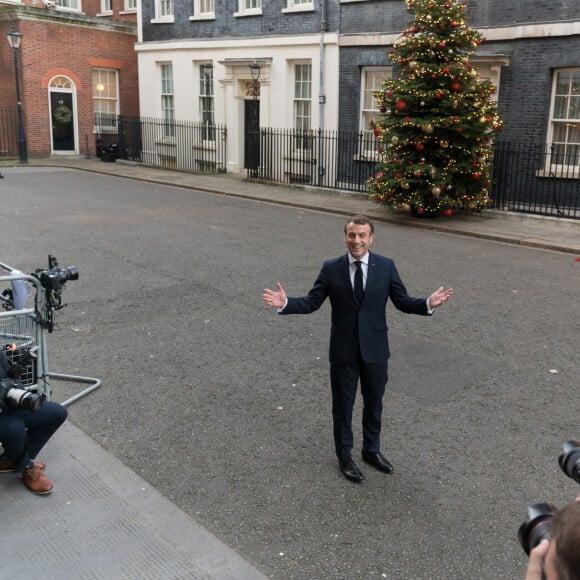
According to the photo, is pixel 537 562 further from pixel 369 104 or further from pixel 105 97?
pixel 105 97

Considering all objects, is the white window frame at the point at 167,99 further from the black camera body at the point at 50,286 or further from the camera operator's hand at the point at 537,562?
the camera operator's hand at the point at 537,562

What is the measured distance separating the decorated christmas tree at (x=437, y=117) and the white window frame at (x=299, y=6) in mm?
6826

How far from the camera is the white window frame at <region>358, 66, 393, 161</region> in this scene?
761 inches

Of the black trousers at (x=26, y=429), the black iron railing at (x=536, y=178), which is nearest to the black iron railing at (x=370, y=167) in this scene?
the black iron railing at (x=536, y=178)

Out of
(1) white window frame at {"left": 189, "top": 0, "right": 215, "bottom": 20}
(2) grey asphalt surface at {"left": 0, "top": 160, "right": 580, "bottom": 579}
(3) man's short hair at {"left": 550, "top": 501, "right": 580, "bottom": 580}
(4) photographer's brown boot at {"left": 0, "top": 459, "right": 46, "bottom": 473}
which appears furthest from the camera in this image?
(1) white window frame at {"left": 189, "top": 0, "right": 215, "bottom": 20}

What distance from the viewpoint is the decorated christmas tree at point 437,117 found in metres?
14.1

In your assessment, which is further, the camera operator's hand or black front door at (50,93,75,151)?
black front door at (50,93,75,151)

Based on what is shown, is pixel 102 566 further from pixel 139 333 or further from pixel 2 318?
pixel 139 333

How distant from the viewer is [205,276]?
938cm

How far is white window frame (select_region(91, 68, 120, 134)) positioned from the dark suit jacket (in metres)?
27.0

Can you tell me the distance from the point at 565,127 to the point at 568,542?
1637cm

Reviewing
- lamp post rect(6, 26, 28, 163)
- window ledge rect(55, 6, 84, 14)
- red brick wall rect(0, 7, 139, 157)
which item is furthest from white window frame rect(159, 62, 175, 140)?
window ledge rect(55, 6, 84, 14)

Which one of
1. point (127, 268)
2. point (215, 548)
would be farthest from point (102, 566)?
point (127, 268)

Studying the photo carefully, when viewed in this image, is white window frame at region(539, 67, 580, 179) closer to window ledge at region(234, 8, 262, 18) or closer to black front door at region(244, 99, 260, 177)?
black front door at region(244, 99, 260, 177)
